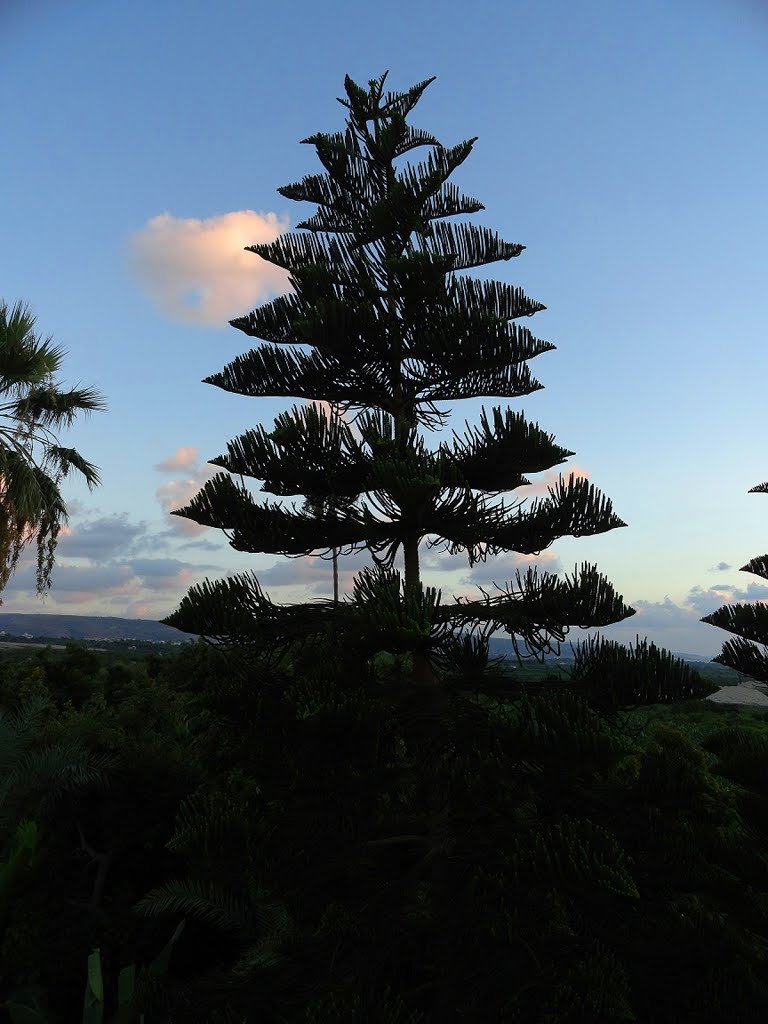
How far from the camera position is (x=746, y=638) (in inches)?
168

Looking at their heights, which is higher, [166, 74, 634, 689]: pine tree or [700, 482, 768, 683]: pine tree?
[166, 74, 634, 689]: pine tree

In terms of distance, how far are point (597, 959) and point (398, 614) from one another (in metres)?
1.92

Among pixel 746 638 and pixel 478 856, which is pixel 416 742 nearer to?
pixel 478 856

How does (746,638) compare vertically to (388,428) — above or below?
below

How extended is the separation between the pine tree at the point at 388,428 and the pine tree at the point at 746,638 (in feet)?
2.58

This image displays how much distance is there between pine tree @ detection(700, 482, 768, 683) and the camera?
13.8ft

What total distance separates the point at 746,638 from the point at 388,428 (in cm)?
253

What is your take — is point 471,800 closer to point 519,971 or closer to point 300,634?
point 519,971

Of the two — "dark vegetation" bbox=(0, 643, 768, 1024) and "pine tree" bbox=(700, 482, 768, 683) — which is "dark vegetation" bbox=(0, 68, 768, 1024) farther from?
"pine tree" bbox=(700, 482, 768, 683)

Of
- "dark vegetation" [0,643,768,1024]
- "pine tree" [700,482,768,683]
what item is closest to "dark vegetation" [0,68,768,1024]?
"dark vegetation" [0,643,768,1024]

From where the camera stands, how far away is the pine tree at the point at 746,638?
4.21 metres

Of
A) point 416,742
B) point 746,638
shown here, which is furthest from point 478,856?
point 746,638

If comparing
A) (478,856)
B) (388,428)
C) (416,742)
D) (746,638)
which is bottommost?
(478,856)

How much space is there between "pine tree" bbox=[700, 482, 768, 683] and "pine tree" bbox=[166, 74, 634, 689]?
2.58 feet
